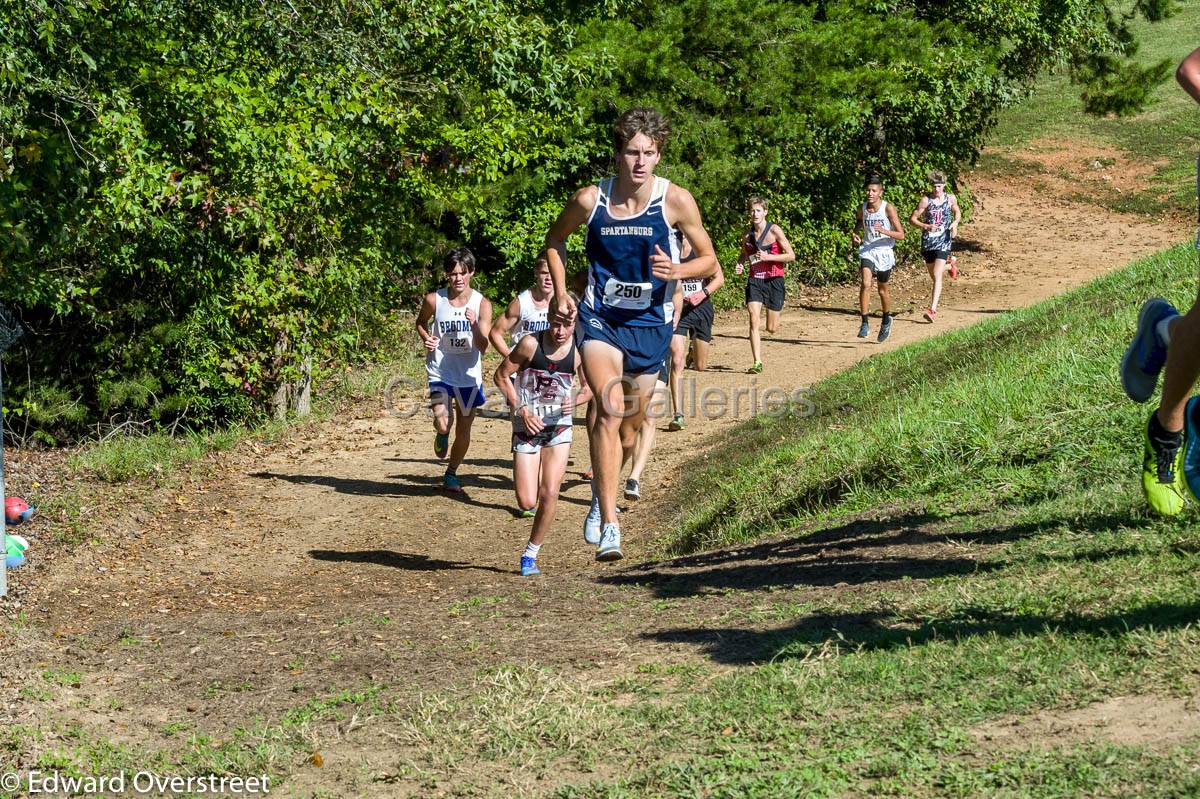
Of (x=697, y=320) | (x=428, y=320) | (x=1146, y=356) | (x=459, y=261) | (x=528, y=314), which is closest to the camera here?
(x=1146, y=356)

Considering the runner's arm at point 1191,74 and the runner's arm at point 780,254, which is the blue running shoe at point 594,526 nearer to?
the runner's arm at point 1191,74

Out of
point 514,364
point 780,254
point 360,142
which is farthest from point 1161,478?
point 360,142

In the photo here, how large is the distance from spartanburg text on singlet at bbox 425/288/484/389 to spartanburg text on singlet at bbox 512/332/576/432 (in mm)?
2095

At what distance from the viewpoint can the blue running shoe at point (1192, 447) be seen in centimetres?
477

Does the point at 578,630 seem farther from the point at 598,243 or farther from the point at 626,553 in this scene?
the point at 626,553

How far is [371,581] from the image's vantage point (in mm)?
8719

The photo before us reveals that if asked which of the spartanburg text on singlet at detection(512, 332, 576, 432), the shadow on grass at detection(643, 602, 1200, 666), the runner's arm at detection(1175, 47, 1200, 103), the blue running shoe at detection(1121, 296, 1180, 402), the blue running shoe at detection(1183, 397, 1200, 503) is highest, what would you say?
the runner's arm at detection(1175, 47, 1200, 103)

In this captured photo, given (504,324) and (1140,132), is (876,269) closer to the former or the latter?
(504,324)

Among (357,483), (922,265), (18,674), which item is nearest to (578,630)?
(18,674)

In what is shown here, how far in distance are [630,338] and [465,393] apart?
3851mm

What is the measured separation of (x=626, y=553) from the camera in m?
9.32

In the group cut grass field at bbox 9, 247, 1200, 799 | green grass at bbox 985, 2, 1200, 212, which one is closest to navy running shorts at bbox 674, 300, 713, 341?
cut grass field at bbox 9, 247, 1200, 799

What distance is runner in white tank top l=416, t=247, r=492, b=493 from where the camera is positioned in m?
10.7

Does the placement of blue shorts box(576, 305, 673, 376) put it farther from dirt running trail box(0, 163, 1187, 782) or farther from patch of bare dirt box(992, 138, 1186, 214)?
patch of bare dirt box(992, 138, 1186, 214)
